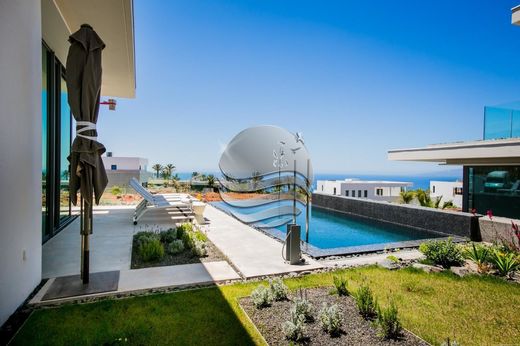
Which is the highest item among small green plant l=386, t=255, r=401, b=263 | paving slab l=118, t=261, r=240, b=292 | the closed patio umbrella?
the closed patio umbrella

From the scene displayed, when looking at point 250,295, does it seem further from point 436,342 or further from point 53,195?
point 53,195

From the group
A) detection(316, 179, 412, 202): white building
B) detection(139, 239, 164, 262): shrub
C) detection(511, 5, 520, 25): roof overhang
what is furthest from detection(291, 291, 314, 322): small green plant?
detection(316, 179, 412, 202): white building

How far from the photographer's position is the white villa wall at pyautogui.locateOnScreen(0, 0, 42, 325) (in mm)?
2963

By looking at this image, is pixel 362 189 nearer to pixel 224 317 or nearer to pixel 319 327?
pixel 319 327

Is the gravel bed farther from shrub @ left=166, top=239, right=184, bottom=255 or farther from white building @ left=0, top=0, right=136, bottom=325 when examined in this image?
white building @ left=0, top=0, right=136, bottom=325

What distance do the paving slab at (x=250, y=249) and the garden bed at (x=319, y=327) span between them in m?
1.05

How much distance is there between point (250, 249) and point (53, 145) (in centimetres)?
479

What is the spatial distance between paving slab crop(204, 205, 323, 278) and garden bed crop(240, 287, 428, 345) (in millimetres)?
1051

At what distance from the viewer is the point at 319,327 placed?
3021mm

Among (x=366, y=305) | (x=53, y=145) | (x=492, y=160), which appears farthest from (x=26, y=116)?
(x=492, y=160)

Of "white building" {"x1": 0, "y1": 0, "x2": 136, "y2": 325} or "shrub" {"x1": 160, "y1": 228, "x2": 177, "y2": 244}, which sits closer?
"white building" {"x1": 0, "y1": 0, "x2": 136, "y2": 325}

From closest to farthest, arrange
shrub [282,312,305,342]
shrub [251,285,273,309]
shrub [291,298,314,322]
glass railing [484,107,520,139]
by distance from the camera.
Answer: shrub [282,312,305,342]
shrub [291,298,314,322]
shrub [251,285,273,309]
glass railing [484,107,520,139]

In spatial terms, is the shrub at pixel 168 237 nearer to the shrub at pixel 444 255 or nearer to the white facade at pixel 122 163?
the shrub at pixel 444 255

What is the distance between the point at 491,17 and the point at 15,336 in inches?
870
